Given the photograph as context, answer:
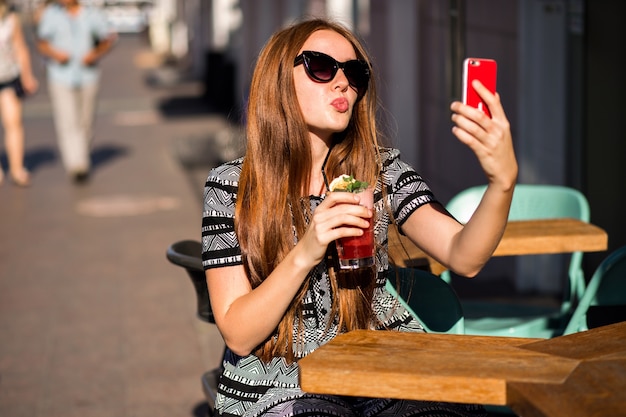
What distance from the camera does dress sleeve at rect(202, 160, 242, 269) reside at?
2816mm

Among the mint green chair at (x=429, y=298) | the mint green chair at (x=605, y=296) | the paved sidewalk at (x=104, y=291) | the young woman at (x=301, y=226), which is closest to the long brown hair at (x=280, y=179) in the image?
the young woman at (x=301, y=226)

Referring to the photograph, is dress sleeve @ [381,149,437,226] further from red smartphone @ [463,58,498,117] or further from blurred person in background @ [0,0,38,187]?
blurred person in background @ [0,0,38,187]

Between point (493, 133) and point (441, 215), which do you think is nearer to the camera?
point (493, 133)

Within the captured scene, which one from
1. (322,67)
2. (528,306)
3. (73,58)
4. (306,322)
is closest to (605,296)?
(528,306)

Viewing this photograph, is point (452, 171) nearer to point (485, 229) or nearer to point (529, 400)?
point (485, 229)

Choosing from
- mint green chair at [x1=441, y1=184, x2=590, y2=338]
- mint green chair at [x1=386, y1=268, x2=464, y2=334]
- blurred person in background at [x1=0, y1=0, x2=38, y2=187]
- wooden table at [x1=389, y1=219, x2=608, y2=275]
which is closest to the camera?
mint green chair at [x1=386, y1=268, x2=464, y2=334]

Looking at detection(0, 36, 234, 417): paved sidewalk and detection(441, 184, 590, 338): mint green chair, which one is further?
detection(0, 36, 234, 417): paved sidewalk

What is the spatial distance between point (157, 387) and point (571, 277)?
2.12 metres

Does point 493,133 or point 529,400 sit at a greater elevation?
point 493,133

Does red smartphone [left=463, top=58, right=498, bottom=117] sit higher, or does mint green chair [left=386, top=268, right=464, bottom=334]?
red smartphone [left=463, top=58, right=498, bottom=117]

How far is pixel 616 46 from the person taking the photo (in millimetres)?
5152

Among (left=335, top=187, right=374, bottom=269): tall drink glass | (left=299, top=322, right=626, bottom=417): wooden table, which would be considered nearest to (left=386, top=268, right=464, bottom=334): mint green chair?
(left=335, top=187, right=374, bottom=269): tall drink glass

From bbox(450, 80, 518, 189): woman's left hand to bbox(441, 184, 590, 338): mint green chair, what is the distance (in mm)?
1608

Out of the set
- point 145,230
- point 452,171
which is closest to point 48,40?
point 145,230
